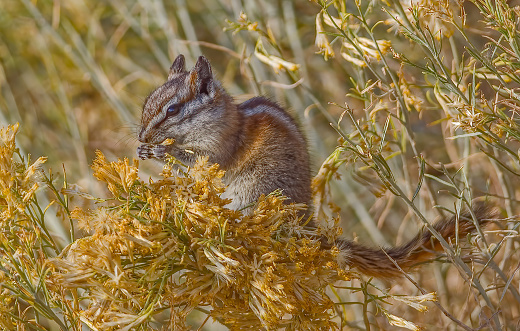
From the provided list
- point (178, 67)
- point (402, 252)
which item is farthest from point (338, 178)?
point (178, 67)

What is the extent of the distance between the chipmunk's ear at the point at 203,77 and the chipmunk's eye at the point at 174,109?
147 millimetres

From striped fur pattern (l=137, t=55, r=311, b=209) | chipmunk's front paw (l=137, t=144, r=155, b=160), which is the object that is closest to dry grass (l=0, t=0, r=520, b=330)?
striped fur pattern (l=137, t=55, r=311, b=209)

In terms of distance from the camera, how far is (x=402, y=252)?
272 centimetres

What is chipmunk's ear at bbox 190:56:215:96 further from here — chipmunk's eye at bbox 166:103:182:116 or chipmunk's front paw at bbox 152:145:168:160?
chipmunk's front paw at bbox 152:145:168:160

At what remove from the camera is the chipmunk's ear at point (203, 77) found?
333cm

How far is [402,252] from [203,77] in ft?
4.50

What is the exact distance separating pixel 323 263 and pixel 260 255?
0.81 ft

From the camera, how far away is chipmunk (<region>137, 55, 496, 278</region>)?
3.18 m

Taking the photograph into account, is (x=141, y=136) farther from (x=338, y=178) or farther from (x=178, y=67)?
(x=338, y=178)

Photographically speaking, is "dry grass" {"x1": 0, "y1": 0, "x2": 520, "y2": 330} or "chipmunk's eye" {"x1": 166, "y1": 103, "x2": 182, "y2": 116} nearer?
"dry grass" {"x1": 0, "y1": 0, "x2": 520, "y2": 330}

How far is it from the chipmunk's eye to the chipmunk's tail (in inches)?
43.5

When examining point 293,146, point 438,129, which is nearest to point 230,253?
point 293,146

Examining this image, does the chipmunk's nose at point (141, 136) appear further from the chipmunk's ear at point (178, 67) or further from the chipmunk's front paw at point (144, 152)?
the chipmunk's ear at point (178, 67)

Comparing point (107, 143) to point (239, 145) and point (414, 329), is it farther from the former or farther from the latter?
point (414, 329)
